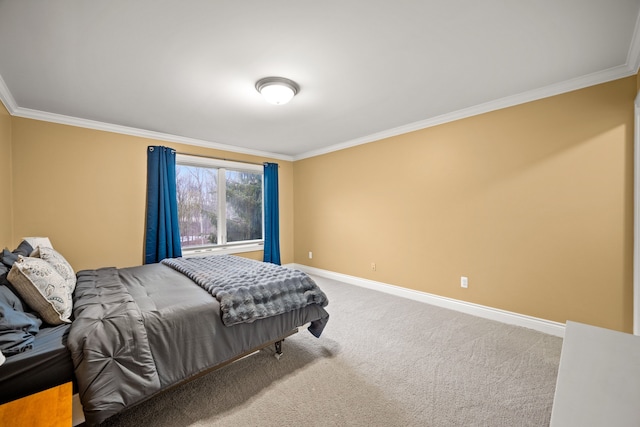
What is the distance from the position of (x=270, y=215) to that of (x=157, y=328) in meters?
3.67

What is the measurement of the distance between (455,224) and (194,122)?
3656 millimetres

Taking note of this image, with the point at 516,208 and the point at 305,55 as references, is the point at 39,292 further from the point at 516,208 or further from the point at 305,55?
the point at 516,208

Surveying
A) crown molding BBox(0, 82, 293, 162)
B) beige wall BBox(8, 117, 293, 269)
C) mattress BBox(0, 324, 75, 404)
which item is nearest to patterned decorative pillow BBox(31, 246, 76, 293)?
mattress BBox(0, 324, 75, 404)

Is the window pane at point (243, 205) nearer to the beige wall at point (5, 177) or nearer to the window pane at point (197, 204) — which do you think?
the window pane at point (197, 204)

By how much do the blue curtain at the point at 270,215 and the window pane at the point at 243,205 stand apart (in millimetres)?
212

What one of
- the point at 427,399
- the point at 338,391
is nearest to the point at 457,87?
the point at 427,399

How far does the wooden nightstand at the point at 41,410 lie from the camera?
1.04 m

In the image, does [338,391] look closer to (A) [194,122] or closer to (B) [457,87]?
(B) [457,87]

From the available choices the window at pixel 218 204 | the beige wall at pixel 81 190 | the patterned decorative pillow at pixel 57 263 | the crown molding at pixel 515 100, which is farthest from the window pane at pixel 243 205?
the patterned decorative pillow at pixel 57 263

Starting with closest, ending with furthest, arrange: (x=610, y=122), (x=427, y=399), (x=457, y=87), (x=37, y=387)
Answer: (x=37, y=387)
(x=427, y=399)
(x=610, y=122)
(x=457, y=87)

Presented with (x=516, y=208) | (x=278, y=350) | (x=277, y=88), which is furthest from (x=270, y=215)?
(x=516, y=208)

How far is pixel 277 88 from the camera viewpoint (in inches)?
97.4

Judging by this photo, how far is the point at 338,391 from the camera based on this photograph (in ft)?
6.24

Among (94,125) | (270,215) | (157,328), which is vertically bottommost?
(157,328)
